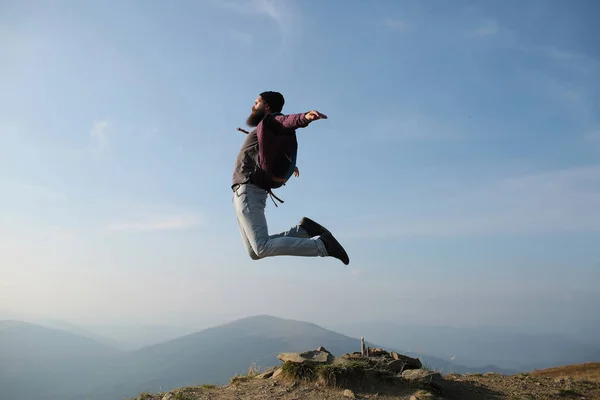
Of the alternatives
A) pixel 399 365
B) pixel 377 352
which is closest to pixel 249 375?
pixel 377 352

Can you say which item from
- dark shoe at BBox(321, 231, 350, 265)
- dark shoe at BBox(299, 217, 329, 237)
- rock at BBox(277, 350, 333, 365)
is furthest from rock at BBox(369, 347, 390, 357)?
dark shoe at BBox(299, 217, 329, 237)

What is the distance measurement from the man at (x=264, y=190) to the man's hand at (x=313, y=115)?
0.44 metres

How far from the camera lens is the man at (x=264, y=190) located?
19.7ft

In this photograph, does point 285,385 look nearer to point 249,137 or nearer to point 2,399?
point 249,137

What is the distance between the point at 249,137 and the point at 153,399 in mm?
4601

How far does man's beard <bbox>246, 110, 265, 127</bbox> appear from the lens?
21.0 ft

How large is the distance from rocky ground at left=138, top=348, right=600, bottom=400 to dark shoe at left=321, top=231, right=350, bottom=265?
1860 millimetres

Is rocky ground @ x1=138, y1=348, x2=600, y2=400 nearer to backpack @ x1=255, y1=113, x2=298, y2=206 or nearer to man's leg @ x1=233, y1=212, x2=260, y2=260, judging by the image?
man's leg @ x1=233, y1=212, x2=260, y2=260

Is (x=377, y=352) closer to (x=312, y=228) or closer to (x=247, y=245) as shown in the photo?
(x=312, y=228)

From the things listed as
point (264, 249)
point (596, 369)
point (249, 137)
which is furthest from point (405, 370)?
point (596, 369)

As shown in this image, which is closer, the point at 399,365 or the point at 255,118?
the point at 255,118

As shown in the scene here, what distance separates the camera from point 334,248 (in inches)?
250

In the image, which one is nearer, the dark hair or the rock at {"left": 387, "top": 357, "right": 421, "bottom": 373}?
the dark hair

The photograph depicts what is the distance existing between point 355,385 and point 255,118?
447 cm
